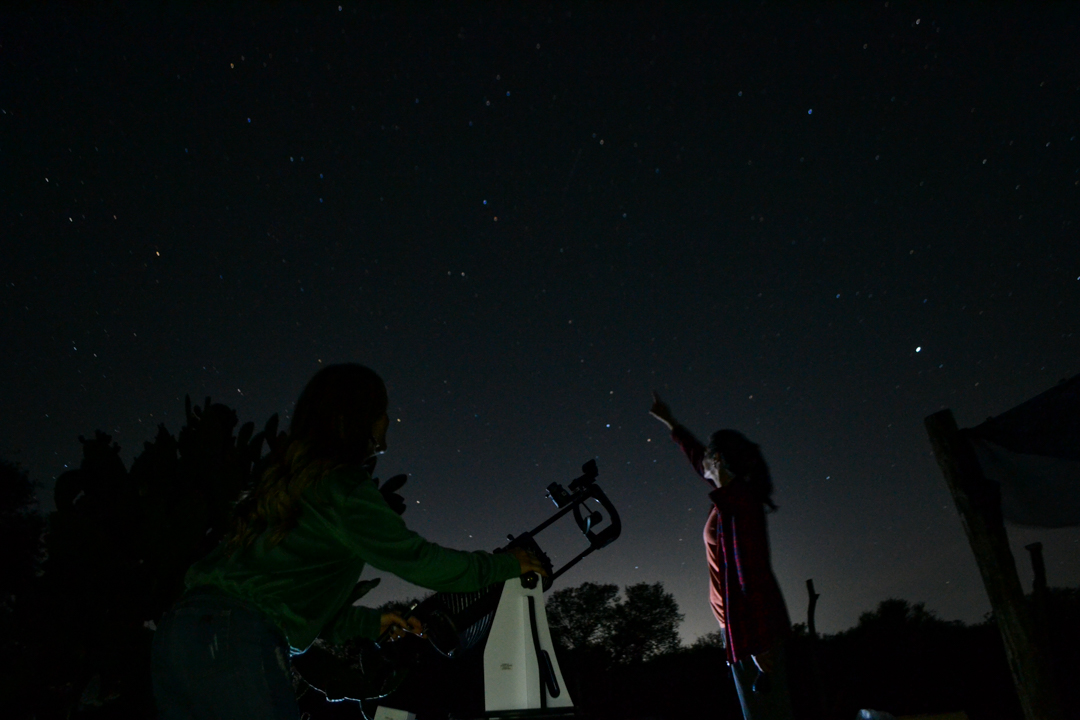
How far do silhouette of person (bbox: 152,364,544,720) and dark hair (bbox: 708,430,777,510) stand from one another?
2.61 m

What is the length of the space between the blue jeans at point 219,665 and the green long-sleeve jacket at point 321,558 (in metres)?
0.06

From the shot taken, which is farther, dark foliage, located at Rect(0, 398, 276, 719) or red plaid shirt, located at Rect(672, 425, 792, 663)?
dark foliage, located at Rect(0, 398, 276, 719)

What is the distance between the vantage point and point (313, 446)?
75.9 inches

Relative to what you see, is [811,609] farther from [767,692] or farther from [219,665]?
[219,665]

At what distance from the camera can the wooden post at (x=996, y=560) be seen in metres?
3.92

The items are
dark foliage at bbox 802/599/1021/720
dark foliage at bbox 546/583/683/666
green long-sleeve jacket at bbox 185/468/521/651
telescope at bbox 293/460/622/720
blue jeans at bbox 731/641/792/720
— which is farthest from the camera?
dark foliage at bbox 546/583/683/666

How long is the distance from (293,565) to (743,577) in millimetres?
2909

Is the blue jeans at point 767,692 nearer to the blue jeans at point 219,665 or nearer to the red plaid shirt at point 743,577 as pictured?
the red plaid shirt at point 743,577

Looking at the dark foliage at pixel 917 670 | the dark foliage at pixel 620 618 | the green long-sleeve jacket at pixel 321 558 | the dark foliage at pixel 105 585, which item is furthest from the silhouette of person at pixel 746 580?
the dark foliage at pixel 620 618

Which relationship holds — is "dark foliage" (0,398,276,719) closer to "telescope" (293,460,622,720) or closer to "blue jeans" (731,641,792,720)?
"telescope" (293,460,622,720)

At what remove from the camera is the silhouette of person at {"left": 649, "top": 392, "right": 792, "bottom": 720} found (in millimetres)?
3650

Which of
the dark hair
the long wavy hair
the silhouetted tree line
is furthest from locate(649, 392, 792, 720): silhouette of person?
the long wavy hair

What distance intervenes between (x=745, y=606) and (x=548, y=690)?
1.83 metres

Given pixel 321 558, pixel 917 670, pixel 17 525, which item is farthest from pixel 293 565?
pixel 17 525
